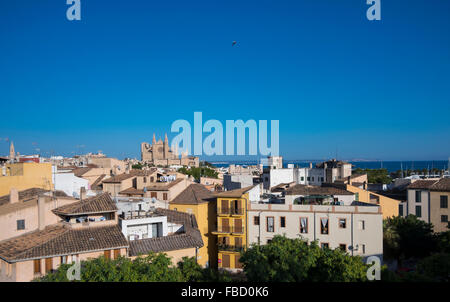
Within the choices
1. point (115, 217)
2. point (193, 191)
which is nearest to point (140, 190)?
point (193, 191)

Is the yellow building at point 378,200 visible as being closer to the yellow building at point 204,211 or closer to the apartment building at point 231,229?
the apartment building at point 231,229

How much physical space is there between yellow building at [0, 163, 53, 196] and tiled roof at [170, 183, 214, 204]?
13.9m

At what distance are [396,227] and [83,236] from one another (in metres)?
28.1

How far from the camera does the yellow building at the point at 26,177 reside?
34.9 metres

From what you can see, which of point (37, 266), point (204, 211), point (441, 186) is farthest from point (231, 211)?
point (441, 186)

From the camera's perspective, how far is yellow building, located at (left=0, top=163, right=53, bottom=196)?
3494 cm

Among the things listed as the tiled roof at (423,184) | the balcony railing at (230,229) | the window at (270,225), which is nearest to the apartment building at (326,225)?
the window at (270,225)

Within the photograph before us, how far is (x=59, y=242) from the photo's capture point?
22891 mm

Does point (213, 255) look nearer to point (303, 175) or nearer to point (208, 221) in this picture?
point (208, 221)

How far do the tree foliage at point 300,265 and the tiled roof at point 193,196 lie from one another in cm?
1586

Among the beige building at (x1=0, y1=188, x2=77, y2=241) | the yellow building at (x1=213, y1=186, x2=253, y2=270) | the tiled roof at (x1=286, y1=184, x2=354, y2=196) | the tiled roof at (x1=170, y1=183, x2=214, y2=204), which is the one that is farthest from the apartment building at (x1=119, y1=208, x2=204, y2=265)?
the tiled roof at (x1=286, y1=184, x2=354, y2=196)

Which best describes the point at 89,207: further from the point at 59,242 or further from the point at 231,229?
the point at 231,229

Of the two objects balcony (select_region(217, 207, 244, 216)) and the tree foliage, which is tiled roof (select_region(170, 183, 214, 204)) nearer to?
balcony (select_region(217, 207, 244, 216))

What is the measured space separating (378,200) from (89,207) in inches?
→ 1137
